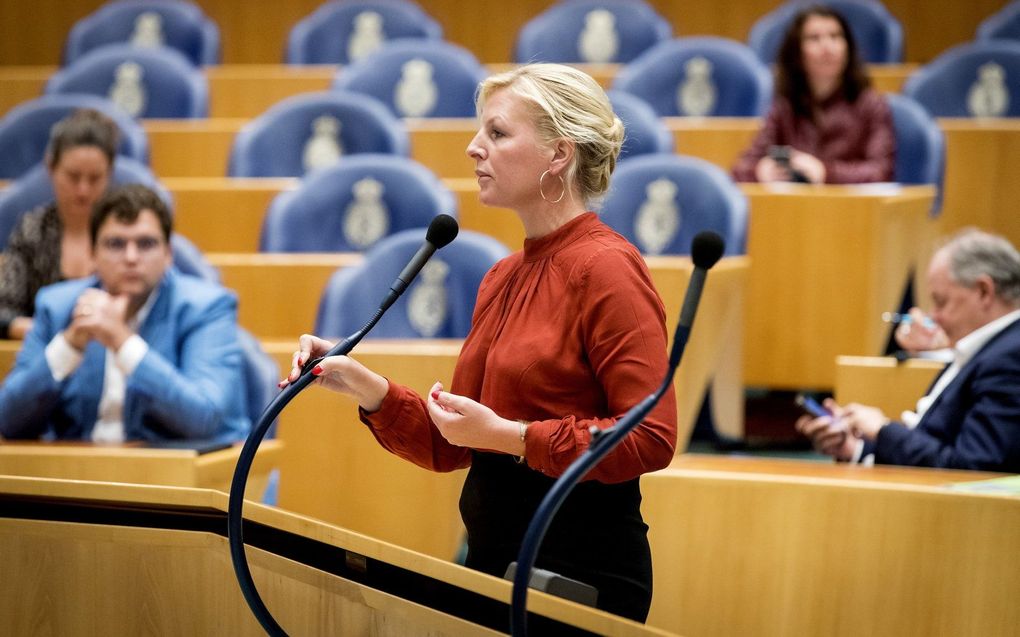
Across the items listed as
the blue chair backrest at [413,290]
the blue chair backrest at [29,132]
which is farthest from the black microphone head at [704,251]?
the blue chair backrest at [29,132]

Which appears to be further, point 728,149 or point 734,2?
point 734,2

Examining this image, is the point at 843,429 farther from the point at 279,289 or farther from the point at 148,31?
the point at 148,31

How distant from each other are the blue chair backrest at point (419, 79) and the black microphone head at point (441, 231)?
2.44m

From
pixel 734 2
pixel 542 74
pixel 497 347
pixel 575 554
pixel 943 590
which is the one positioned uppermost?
pixel 734 2

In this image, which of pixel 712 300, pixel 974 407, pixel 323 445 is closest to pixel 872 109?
pixel 712 300

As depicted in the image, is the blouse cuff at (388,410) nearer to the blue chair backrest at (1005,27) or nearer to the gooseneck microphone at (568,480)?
the gooseneck microphone at (568,480)

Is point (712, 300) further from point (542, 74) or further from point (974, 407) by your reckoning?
point (542, 74)

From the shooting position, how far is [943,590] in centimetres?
137

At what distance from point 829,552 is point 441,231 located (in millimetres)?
654

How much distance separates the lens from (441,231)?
1.01m

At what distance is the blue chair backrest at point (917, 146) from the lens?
2.85m

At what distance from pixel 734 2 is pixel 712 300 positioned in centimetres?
219

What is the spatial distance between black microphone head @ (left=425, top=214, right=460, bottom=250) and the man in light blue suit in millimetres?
766

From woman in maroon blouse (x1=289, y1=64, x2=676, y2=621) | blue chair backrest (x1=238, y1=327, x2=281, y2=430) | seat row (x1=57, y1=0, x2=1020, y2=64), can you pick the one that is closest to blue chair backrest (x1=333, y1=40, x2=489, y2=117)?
seat row (x1=57, y1=0, x2=1020, y2=64)
